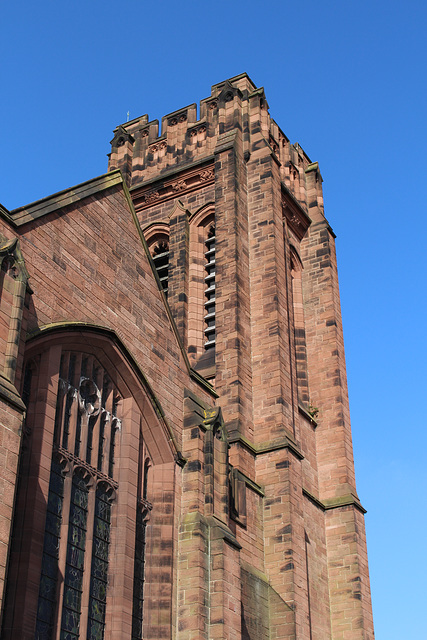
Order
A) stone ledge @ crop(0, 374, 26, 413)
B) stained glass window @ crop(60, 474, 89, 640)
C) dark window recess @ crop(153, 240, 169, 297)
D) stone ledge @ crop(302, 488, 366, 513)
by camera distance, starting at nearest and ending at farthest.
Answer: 1. stone ledge @ crop(0, 374, 26, 413)
2. stained glass window @ crop(60, 474, 89, 640)
3. stone ledge @ crop(302, 488, 366, 513)
4. dark window recess @ crop(153, 240, 169, 297)

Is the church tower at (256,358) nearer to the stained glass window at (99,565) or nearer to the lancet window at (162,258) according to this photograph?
the lancet window at (162,258)

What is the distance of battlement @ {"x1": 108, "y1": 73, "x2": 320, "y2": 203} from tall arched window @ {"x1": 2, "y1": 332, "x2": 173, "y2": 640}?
1234 centimetres

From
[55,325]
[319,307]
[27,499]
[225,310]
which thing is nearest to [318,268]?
[319,307]

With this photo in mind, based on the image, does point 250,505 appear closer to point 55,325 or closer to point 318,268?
point 55,325

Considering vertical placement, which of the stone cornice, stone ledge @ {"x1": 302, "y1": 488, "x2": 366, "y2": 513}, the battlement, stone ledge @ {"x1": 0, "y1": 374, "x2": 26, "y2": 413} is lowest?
stone ledge @ {"x1": 0, "y1": 374, "x2": 26, "y2": 413}

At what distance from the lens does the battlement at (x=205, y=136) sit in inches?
1077

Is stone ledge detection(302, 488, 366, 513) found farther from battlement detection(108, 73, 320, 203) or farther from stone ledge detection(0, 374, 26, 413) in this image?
stone ledge detection(0, 374, 26, 413)

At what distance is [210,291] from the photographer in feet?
83.6

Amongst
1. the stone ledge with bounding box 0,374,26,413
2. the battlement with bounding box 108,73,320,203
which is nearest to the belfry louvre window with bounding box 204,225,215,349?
the battlement with bounding box 108,73,320,203

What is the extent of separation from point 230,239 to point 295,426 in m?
5.25

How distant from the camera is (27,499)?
1298 cm

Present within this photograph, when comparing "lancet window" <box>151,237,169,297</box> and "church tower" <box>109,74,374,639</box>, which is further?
"lancet window" <box>151,237,169,297</box>

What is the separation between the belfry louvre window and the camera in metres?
24.6

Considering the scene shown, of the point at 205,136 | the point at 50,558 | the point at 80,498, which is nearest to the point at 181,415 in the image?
the point at 80,498
